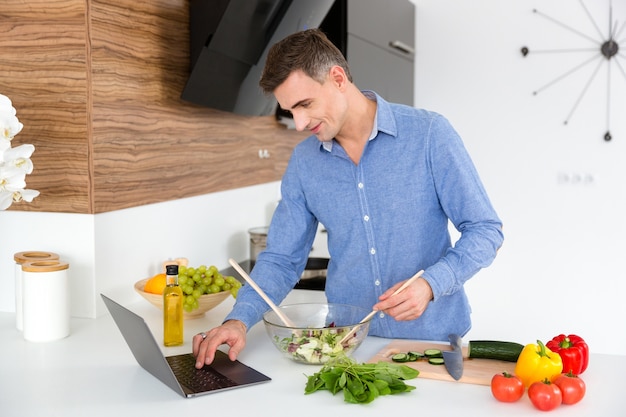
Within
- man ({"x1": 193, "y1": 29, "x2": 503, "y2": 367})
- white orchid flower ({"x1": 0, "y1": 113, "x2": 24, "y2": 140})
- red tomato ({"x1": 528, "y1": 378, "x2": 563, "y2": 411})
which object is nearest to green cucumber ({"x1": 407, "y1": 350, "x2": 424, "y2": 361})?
man ({"x1": 193, "y1": 29, "x2": 503, "y2": 367})

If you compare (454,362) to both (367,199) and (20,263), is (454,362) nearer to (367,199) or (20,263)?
(367,199)

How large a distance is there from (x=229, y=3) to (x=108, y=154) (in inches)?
22.9

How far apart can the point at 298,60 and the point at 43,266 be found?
2.57 ft

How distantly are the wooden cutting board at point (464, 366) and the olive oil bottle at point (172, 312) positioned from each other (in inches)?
18.6

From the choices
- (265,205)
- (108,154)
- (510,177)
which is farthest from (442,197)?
(510,177)

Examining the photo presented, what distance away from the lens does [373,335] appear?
179 cm

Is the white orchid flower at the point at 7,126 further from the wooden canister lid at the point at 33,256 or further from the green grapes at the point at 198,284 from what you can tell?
the green grapes at the point at 198,284

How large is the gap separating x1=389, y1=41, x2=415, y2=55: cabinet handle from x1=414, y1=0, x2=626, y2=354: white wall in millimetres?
238

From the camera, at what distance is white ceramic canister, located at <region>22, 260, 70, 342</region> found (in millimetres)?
1740

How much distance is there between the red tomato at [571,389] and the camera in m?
1.27

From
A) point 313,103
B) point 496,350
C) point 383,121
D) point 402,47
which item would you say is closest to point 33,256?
point 313,103

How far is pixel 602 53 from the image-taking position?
3.77m

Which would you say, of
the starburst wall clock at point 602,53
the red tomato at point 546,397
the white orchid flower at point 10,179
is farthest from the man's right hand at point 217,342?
the starburst wall clock at point 602,53

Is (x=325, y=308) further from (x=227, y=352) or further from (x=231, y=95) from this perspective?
(x=231, y=95)
